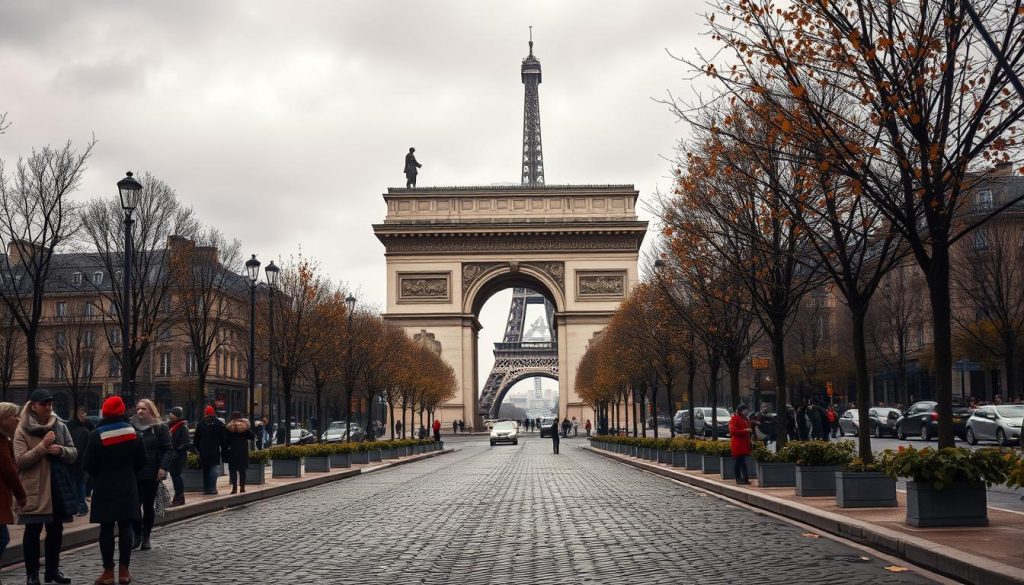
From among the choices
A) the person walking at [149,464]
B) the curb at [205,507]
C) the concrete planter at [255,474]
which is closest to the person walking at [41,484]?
the curb at [205,507]

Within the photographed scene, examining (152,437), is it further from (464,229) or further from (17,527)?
(464,229)

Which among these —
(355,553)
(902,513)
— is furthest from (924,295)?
(355,553)

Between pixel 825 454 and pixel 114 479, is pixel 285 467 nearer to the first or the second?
pixel 825 454

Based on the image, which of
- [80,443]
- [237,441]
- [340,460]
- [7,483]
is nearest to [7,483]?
[7,483]

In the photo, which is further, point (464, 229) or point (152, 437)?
point (464, 229)

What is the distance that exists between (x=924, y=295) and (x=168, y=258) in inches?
1753

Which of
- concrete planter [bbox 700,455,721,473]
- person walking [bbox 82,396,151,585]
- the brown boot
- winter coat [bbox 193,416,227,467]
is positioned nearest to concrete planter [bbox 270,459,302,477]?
winter coat [bbox 193,416,227,467]

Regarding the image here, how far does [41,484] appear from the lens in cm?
1148

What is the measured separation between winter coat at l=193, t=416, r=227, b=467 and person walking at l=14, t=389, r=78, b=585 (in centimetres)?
1011

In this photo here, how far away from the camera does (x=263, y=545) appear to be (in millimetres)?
14750

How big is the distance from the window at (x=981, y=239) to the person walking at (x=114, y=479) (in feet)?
149

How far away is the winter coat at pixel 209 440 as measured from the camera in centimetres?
2238

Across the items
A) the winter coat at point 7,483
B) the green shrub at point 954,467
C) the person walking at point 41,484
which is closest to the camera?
the winter coat at point 7,483

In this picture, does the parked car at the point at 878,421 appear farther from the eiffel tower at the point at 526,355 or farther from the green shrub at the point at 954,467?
the eiffel tower at the point at 526,355
